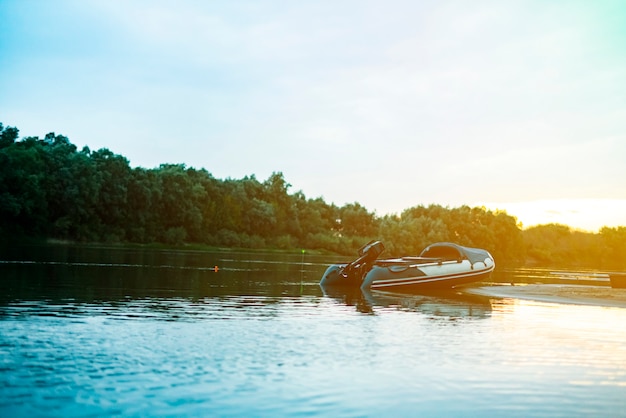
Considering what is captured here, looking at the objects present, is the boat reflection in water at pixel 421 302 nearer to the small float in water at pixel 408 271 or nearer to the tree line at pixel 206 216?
the small float in water at pixel 408 271

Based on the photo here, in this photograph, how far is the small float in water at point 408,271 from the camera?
2827 centimetres

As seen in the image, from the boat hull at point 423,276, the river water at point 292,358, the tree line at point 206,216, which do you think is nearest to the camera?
the river water at point 292,358

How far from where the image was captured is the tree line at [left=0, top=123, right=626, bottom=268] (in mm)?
74938

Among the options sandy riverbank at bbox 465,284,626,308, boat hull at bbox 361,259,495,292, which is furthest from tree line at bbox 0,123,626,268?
sandy riverbank at bbox 465,284,626,308

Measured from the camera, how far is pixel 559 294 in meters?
28.2

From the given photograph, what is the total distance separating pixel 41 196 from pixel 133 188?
49.2 ft

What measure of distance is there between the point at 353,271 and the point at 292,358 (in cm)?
1840

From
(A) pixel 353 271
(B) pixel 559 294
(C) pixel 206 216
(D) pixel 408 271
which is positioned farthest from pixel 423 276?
(C) pixel 206 216

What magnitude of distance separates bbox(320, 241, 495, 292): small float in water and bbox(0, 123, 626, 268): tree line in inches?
2014

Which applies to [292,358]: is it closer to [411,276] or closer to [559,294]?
[411,276]

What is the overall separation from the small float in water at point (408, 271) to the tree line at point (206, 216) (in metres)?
51.2

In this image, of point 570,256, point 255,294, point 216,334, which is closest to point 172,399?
point 216,334

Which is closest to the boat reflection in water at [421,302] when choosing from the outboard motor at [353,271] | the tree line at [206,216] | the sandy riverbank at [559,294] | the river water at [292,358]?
the river water at [292,358]

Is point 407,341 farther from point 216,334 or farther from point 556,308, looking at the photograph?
point 556,308
